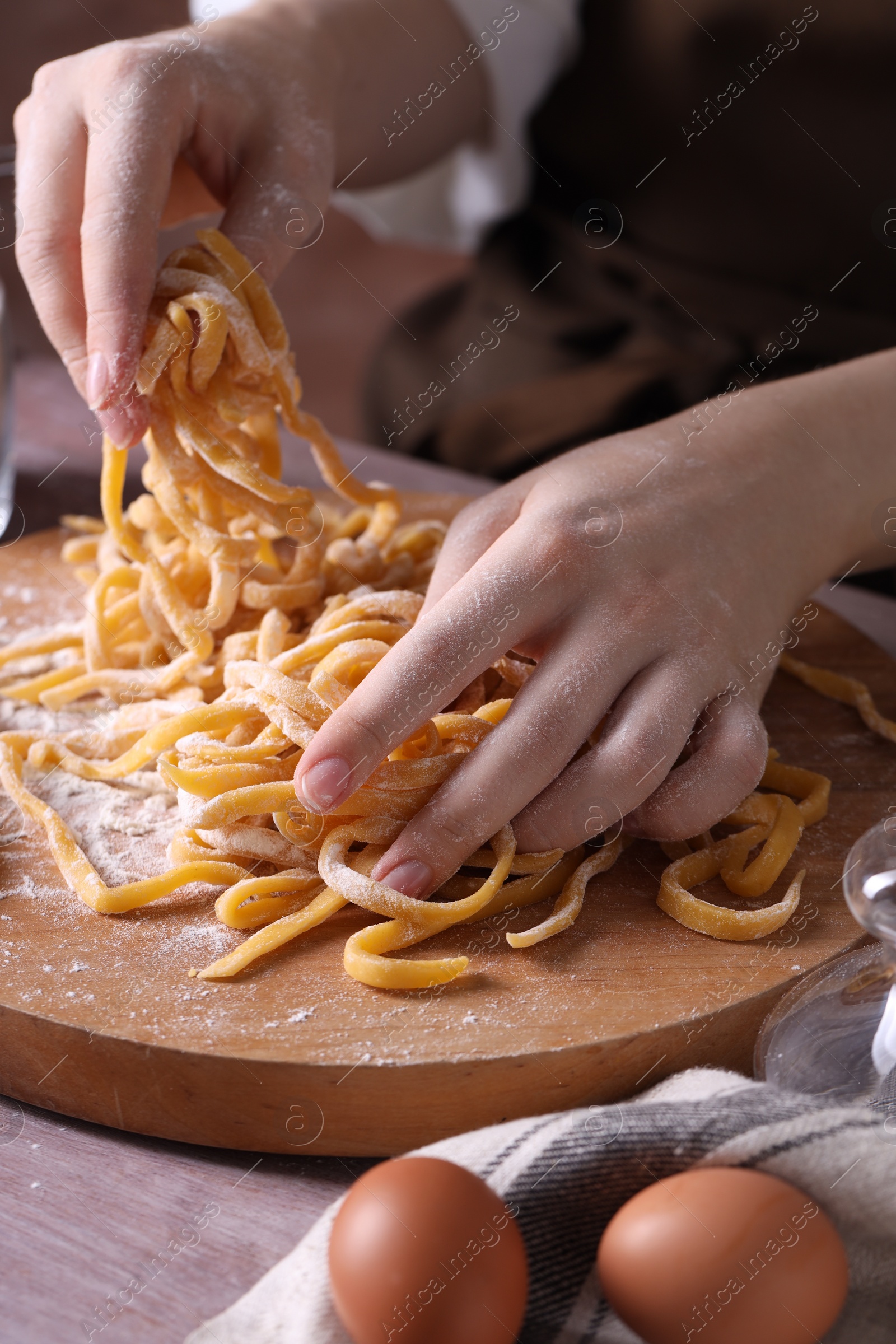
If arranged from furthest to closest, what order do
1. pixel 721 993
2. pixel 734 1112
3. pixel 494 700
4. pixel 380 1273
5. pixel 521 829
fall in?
1. pixel 494 700
2. pixel 521 829
3. pixel 721 993
4. pixel 734 1112
5. pixel 380 1273

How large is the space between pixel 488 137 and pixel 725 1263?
8.11 feet

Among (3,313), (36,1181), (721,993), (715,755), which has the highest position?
(3,313)

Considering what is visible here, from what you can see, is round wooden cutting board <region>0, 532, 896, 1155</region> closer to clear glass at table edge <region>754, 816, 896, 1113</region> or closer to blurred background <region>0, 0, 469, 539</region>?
clear glass at table edge <region>754, 816, 896, 1113</region>

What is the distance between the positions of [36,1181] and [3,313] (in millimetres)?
1350

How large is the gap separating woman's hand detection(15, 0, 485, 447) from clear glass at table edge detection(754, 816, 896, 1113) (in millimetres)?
929

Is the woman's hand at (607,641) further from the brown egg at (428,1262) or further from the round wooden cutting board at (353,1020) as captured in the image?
the brown egg at (428,1262)

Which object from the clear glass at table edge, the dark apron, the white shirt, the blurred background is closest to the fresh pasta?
the clear glass at table edge

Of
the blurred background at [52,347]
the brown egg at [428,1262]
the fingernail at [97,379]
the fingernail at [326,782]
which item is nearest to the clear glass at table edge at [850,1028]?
the brown egg at [428,1262]

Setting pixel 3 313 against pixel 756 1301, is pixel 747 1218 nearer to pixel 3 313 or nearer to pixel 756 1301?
pixel 756 1301

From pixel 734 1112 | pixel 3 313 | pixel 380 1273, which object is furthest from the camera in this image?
pixel 3 313

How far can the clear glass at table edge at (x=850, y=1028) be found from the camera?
927mm

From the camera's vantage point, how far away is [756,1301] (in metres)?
0.76

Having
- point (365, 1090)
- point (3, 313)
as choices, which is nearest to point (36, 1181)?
point (365, 1090)

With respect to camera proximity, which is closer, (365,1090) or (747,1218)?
(747,1218)
